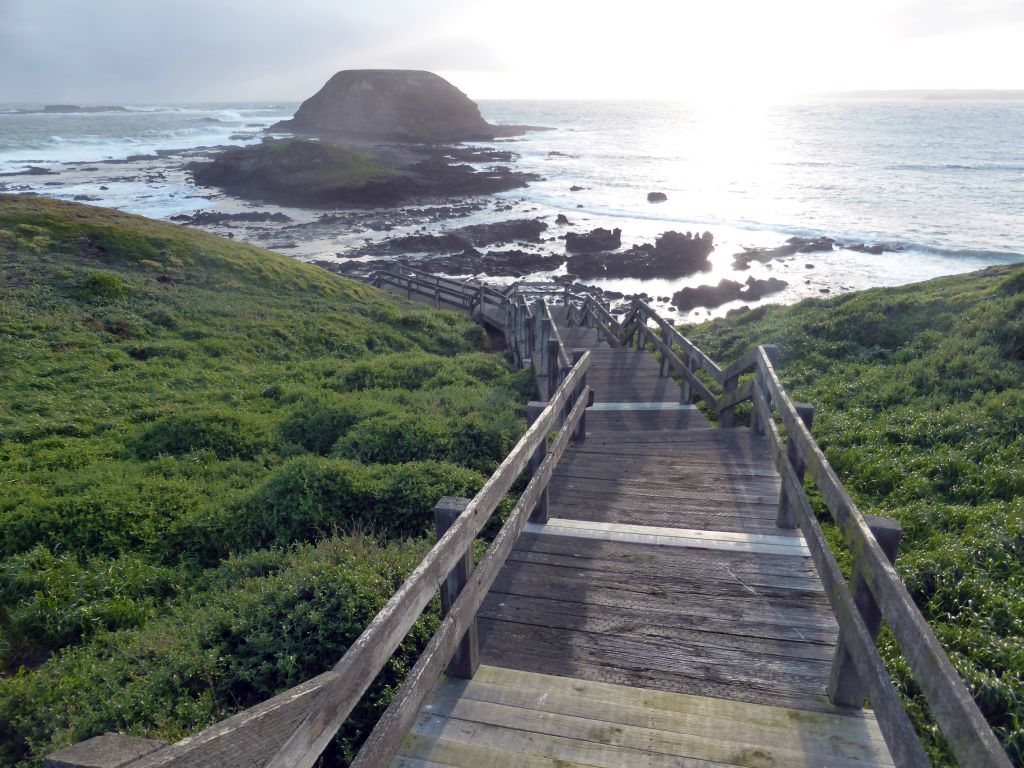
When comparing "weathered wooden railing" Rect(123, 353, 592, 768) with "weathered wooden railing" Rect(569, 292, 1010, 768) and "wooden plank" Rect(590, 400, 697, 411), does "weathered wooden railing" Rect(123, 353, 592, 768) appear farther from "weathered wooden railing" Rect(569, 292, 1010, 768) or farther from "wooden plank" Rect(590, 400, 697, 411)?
"wooden plank" Rect(590, 400, 697, 411)

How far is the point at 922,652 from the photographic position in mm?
2344

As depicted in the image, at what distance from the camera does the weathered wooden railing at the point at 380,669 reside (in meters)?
1.99

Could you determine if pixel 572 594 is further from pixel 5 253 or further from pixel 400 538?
pixel 5 253

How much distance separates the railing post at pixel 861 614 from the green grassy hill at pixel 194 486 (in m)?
2.52

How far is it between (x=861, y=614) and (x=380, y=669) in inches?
87.4

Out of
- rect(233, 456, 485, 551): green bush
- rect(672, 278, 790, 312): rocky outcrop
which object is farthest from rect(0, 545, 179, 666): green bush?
rect(672, 278, 790, 312): rocky outcrop

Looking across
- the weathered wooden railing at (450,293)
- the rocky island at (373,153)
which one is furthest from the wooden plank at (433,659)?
the rocky island at (373,153)

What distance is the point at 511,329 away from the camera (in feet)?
68.0

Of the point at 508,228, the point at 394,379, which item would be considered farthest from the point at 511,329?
the point at 508,228

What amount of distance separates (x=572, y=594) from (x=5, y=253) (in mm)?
19998

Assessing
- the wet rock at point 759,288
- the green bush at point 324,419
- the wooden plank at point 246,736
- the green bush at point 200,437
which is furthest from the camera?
the wet rock at point 759,288

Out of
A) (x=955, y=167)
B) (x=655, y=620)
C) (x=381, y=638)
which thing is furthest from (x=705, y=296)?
(x=955, y=167)

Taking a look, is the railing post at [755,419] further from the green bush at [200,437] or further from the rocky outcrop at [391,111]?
the rocky outcrop at [391,111]

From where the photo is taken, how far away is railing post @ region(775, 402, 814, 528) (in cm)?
493
